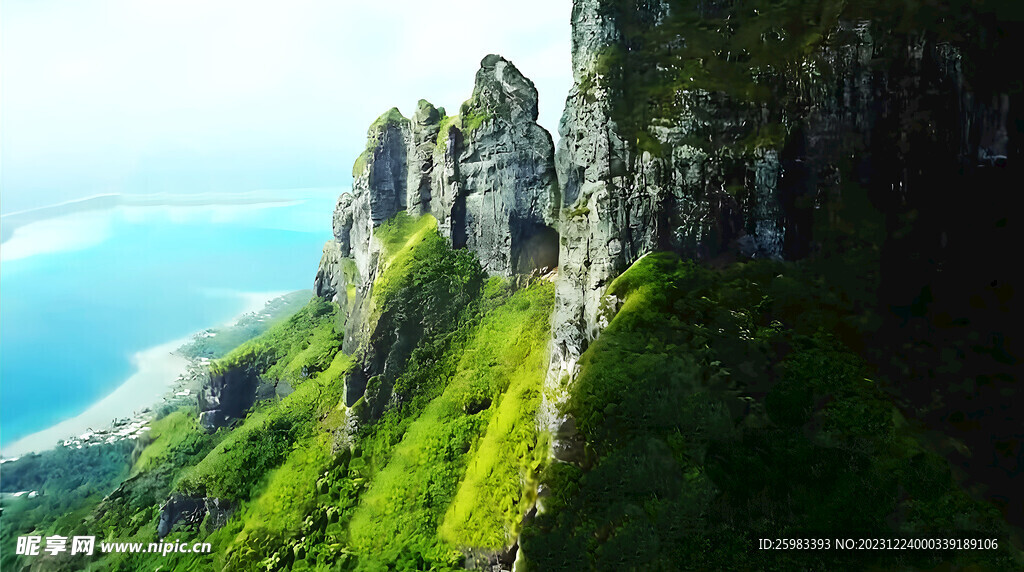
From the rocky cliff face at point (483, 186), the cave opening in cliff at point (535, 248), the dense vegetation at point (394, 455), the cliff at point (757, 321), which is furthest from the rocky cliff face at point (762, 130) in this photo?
the cave opening in cliff at point (535, 248)

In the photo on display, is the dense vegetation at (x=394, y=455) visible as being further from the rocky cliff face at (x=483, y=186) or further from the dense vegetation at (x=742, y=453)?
the dense vegetation at (x=742, y=453)

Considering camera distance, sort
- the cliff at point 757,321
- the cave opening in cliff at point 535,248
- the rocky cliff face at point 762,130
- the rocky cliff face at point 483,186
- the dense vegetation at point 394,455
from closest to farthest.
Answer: the cliff at point 757,321 < the rocky cliff face at point 762,130 < the dense vegetation at point 394,455 < the rocky cliff face at point 483,186 < the cave opening in cliff at point 535,248

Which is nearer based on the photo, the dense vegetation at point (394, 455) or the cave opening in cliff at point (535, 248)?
the dense vegetation at point (394, 455)

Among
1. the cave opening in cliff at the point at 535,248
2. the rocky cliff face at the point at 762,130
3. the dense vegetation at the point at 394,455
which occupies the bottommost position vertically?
the dense vegetation at the point at 394,455

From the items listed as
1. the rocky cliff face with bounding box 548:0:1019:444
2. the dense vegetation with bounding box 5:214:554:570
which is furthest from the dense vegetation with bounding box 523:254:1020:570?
the dense vegetation with bounding box 5:214:554:570

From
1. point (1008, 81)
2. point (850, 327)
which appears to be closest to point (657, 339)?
point (850, 327)

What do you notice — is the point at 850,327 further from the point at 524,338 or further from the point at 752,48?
the point at 524,338

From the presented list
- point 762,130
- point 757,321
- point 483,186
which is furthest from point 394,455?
point 762,130
